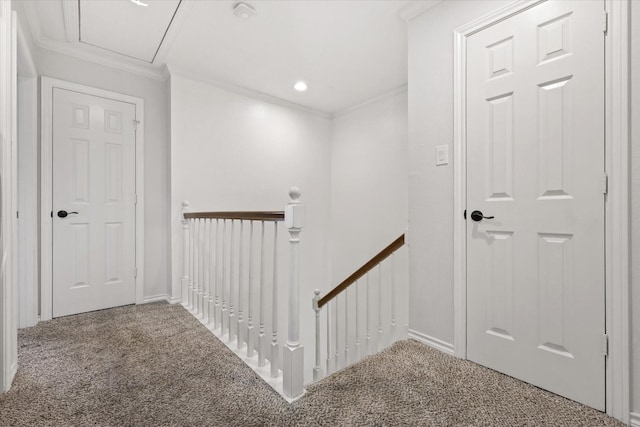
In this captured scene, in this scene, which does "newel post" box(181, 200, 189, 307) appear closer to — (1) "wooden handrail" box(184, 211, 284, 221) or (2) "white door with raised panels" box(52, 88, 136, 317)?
(1) "wooden handrail" box(184, 211, 284, 221)

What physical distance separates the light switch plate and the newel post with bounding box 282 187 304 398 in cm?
101

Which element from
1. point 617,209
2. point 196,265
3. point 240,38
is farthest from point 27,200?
point 617,209

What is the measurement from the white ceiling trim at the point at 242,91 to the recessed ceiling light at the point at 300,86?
383 millimetres

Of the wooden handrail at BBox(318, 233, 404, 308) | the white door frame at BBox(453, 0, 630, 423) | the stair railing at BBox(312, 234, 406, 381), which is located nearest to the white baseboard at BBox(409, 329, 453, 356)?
the stair railing at BBox(312, 234, 406, 381)

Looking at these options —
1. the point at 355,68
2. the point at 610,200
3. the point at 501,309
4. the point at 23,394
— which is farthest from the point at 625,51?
the point at 23,394

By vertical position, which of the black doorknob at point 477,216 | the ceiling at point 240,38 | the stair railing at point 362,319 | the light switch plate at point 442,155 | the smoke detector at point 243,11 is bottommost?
the stair railing at point 362,319

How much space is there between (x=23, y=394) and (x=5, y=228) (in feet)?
2.70

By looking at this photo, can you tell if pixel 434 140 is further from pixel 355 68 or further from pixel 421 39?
pixel 355 68

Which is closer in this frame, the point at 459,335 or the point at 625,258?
the point at 625,258

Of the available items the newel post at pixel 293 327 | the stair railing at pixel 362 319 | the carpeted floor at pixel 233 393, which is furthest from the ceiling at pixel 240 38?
the carpeted floor at pixel 233 393

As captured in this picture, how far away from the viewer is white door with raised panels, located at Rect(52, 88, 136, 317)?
8.83 ft

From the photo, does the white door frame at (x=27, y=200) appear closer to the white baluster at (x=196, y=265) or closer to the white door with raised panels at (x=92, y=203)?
the white door with raised panels at (x=92, y=203)

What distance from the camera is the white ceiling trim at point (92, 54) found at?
7.70 ft

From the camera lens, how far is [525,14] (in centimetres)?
164
